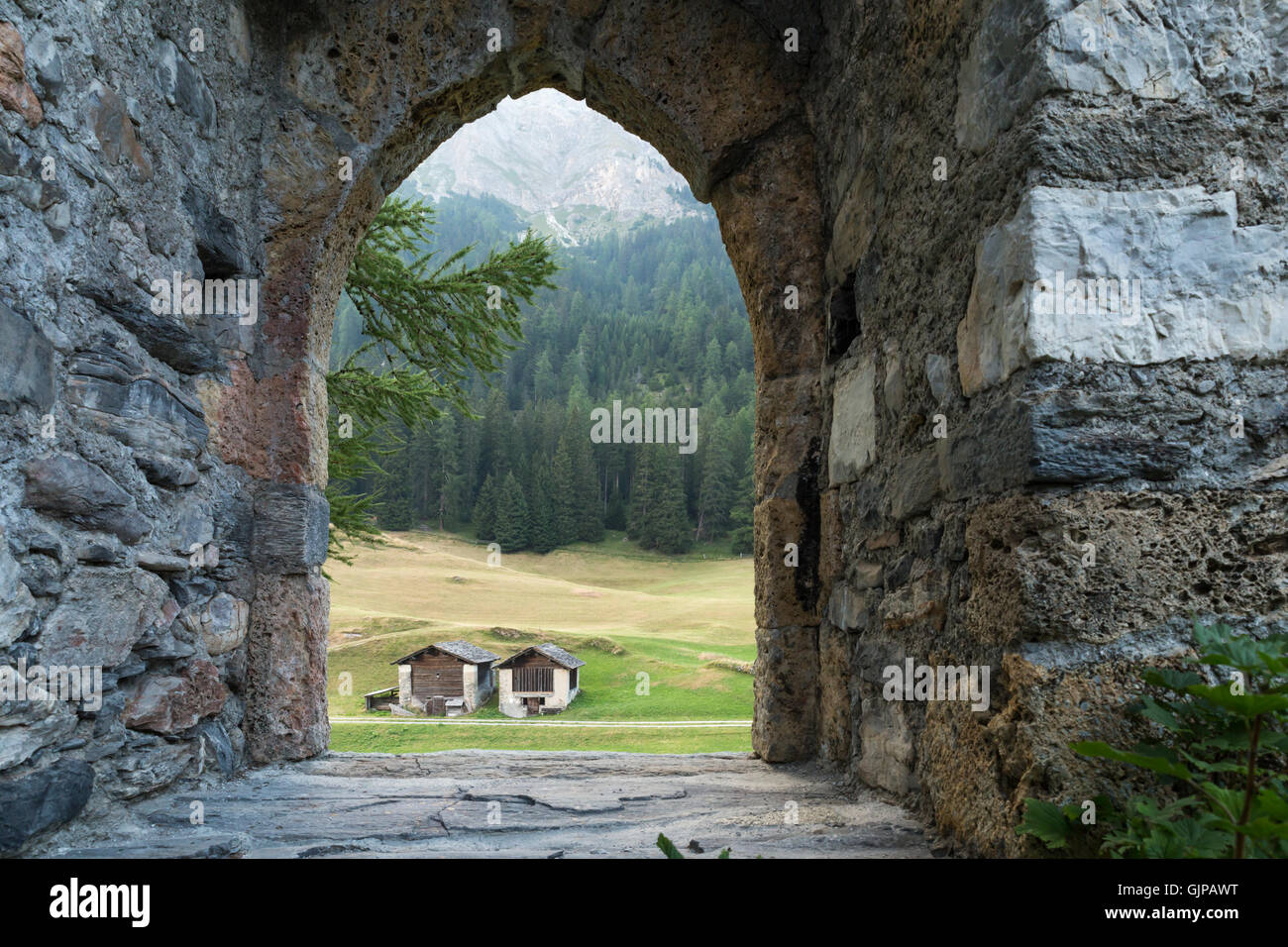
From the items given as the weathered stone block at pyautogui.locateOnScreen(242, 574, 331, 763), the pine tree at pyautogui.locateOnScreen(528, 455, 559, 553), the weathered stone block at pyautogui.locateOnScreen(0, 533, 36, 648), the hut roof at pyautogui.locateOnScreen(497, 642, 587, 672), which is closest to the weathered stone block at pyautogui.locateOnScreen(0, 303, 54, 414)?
the weathered stone block at pyautogui.locateOnScreen(0, 533, 36, 648)

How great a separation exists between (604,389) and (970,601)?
52432mm

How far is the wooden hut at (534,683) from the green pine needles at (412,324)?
19.2ft

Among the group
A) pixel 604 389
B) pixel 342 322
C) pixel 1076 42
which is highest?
pixel 342 322

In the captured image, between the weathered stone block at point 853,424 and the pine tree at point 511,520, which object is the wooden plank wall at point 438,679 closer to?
the weathered stone block at point 853,424

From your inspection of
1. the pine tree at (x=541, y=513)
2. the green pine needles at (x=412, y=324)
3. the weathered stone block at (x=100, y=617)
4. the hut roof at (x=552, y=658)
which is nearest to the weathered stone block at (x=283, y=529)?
the weathered stone block at (x=100, y=617)

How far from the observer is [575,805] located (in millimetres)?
2355

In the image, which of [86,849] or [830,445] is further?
[830,445]

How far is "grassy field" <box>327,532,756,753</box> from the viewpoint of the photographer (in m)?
8.64

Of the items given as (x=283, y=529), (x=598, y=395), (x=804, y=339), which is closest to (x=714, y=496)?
(x=598, y=395)

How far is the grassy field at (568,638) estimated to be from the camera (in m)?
8.64

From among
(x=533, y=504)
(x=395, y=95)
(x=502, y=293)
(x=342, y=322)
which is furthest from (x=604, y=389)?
(x=395, y=95)

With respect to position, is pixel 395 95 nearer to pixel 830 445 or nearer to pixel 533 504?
pixel 830 445

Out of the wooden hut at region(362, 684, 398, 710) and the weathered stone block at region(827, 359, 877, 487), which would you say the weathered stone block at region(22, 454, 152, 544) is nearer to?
the weathered stone block at region(827, 359, 877, 487)

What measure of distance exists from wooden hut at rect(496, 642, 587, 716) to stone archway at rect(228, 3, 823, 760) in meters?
8.94
